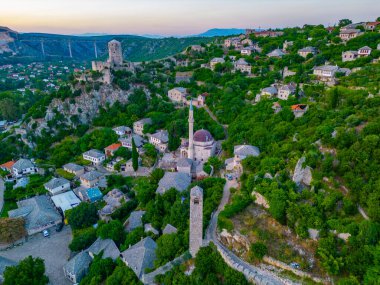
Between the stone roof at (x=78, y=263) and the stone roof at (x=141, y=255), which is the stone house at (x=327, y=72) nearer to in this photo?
the stone roof at (x=141, y=255)

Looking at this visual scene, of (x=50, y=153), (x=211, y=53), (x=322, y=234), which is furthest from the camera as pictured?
(x=211, y=53)

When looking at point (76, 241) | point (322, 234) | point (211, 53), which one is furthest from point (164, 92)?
point (322, 234)

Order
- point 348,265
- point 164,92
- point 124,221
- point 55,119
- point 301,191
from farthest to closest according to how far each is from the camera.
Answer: point 164,92 < point 55,119 < point 124,221 < point 301,191 < point 348,265

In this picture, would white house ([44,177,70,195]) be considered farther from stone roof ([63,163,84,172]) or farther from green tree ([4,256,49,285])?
green tree ([4,256,49,285])

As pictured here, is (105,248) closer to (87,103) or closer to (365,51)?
(87,103)

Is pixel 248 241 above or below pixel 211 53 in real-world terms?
below

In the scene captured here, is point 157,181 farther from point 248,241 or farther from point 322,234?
point 322,234
